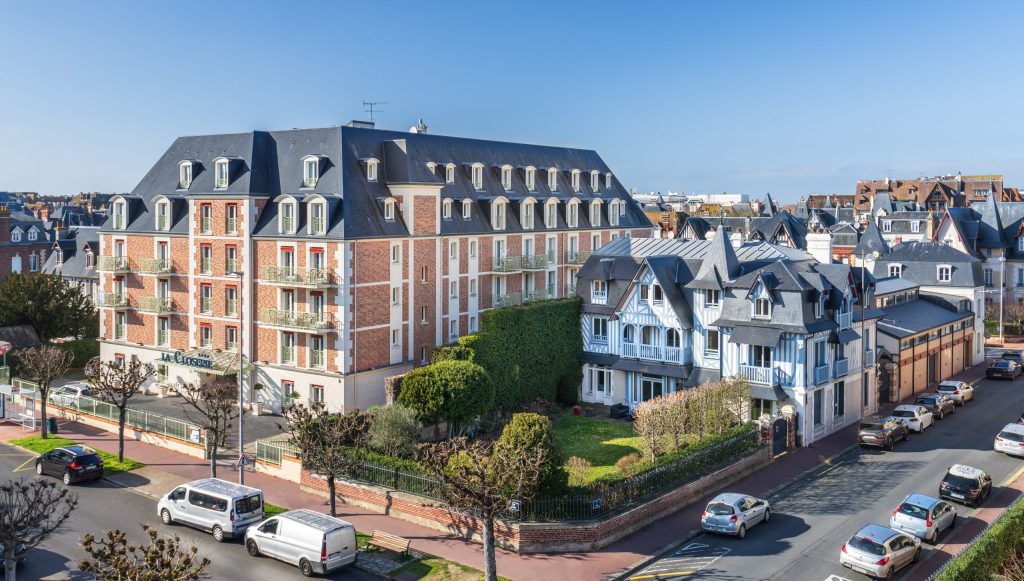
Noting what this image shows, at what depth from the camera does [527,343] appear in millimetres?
48062

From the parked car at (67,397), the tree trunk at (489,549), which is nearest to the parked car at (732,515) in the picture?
the tree trunk at (489,549)

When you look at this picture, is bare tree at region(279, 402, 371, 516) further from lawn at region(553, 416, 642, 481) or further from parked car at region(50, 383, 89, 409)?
parked car at region(50, 383, 89, 409)

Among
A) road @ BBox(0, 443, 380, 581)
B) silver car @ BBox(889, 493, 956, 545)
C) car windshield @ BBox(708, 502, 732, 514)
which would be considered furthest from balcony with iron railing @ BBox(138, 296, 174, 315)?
silver car @ BBox(889, 493, 956, 545)

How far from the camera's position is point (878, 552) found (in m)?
25.8

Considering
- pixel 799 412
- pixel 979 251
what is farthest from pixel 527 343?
pixel 979 251

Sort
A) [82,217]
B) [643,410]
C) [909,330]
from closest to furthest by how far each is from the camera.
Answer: [643,410] < [909,330] < [82,217]

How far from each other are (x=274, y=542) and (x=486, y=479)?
7719 millimetres

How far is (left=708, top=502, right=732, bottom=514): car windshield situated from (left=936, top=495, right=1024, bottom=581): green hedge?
786 cm

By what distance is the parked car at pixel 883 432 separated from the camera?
40.4 m

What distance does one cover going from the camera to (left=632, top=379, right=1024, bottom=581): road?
26.7 m

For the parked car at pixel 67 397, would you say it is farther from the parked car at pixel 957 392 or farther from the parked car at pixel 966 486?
the parked car at pixel 957 392

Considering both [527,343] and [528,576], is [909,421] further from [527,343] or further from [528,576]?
[528,576]

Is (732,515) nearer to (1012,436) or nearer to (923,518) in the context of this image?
(923,518)

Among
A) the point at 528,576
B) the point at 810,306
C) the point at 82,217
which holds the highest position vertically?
the point at 82,217
